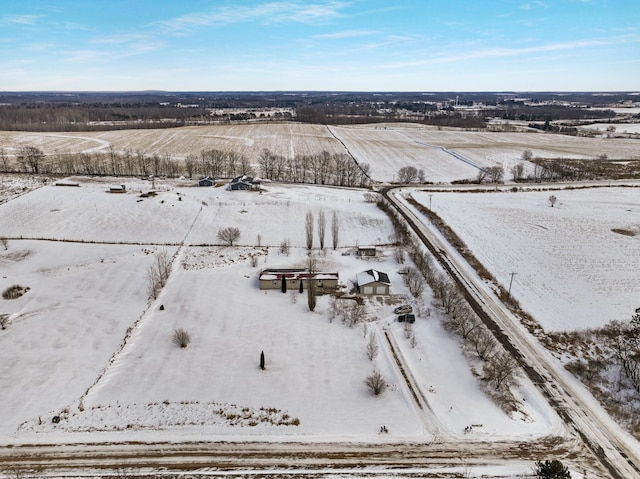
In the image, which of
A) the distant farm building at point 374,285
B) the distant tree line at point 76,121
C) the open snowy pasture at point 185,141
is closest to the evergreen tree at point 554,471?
the distant farm building at point 374,285

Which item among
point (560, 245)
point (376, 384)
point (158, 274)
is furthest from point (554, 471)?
point (560, 245)

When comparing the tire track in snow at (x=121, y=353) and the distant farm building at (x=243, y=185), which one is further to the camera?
the distant farm building at (x=243, y=185)

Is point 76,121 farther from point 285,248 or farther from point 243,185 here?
point 285,248

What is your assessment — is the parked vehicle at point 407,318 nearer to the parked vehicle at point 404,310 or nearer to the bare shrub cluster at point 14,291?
the parked vehicle at point 404,310

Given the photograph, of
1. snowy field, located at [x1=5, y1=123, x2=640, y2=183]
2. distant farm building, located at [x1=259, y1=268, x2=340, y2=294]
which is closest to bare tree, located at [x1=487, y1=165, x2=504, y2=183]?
A: snowy field, located at [x1=5, y1=123, x2=640, y2=183]

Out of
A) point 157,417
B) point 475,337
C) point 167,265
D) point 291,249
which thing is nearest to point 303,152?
point 291,249

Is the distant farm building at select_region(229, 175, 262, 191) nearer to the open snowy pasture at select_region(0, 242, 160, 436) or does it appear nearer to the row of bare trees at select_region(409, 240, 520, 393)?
the open snowy pasture at select_region(0, 242, 160, 436)

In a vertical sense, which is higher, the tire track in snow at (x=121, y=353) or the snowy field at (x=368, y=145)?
the snowy field at (x=368, y=145)
